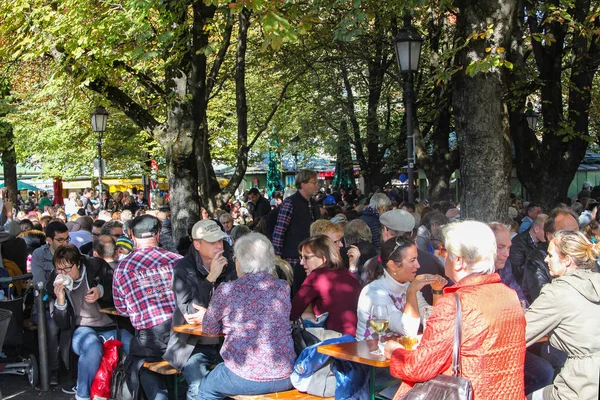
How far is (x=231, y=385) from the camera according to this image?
212 inches

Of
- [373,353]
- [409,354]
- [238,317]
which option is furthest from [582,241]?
[238,317]

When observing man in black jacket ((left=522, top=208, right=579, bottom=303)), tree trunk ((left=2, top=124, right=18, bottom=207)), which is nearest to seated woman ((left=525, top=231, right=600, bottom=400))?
man in black jacket ((left=522, top=208, right=579, bottom=303))

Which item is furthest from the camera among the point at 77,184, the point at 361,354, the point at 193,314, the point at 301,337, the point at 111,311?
the point at 77,184

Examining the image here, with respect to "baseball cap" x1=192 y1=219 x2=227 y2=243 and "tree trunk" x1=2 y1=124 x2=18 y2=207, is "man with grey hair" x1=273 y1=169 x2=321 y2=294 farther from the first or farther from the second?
"tree trunk" x1=2 y1=124 x2=18 y2=207

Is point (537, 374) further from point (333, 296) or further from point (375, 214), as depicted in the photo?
point (375, 214)

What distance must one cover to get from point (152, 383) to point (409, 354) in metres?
3.32

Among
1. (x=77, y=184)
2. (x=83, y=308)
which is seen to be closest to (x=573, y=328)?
(x=83, y=308)

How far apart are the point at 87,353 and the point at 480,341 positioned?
4.62 metres

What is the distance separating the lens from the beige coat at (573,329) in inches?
192

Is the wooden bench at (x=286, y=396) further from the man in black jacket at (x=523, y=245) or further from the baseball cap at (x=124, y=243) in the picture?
the baseball cap at (x=124, y=243)

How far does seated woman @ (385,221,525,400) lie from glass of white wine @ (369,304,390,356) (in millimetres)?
1126

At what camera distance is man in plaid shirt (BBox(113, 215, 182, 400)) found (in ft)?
21.5

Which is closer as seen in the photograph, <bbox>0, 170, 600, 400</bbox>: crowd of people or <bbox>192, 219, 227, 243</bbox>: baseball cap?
<bbox>0, 170, 600, 400</bbox>: crowd of people

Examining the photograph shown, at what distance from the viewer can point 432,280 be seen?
5.14m
